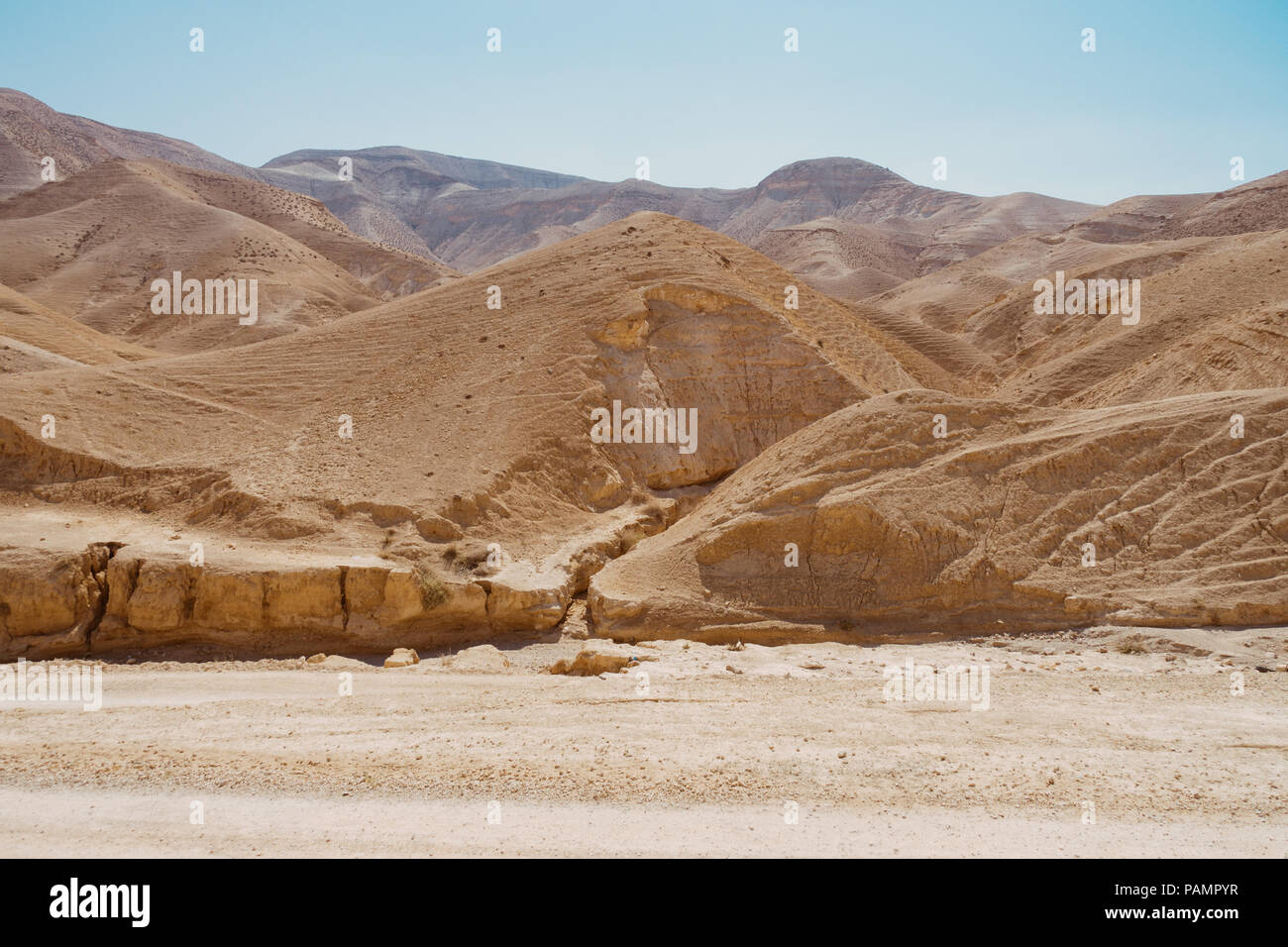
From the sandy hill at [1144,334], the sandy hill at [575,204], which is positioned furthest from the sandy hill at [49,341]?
the sandy hill at [575,204]

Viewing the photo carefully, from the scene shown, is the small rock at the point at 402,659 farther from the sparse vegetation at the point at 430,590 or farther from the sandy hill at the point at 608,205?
the sandy hill at the point at 608,205

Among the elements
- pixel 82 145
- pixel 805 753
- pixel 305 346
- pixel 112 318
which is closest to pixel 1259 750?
pixel 805 753

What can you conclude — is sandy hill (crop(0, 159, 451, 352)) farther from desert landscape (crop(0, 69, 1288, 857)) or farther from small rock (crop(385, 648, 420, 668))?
small rock (crop(385, 648, 420, 668))

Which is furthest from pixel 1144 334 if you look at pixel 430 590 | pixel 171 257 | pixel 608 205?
pixel 608 205

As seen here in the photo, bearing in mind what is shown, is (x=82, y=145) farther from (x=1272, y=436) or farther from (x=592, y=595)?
(x=1272, y=436)

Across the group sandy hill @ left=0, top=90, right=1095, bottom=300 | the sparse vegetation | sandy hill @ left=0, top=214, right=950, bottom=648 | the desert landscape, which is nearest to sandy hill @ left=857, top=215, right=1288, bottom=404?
the desert landscape

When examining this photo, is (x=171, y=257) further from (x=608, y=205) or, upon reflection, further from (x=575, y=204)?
(x=608, y=205)
